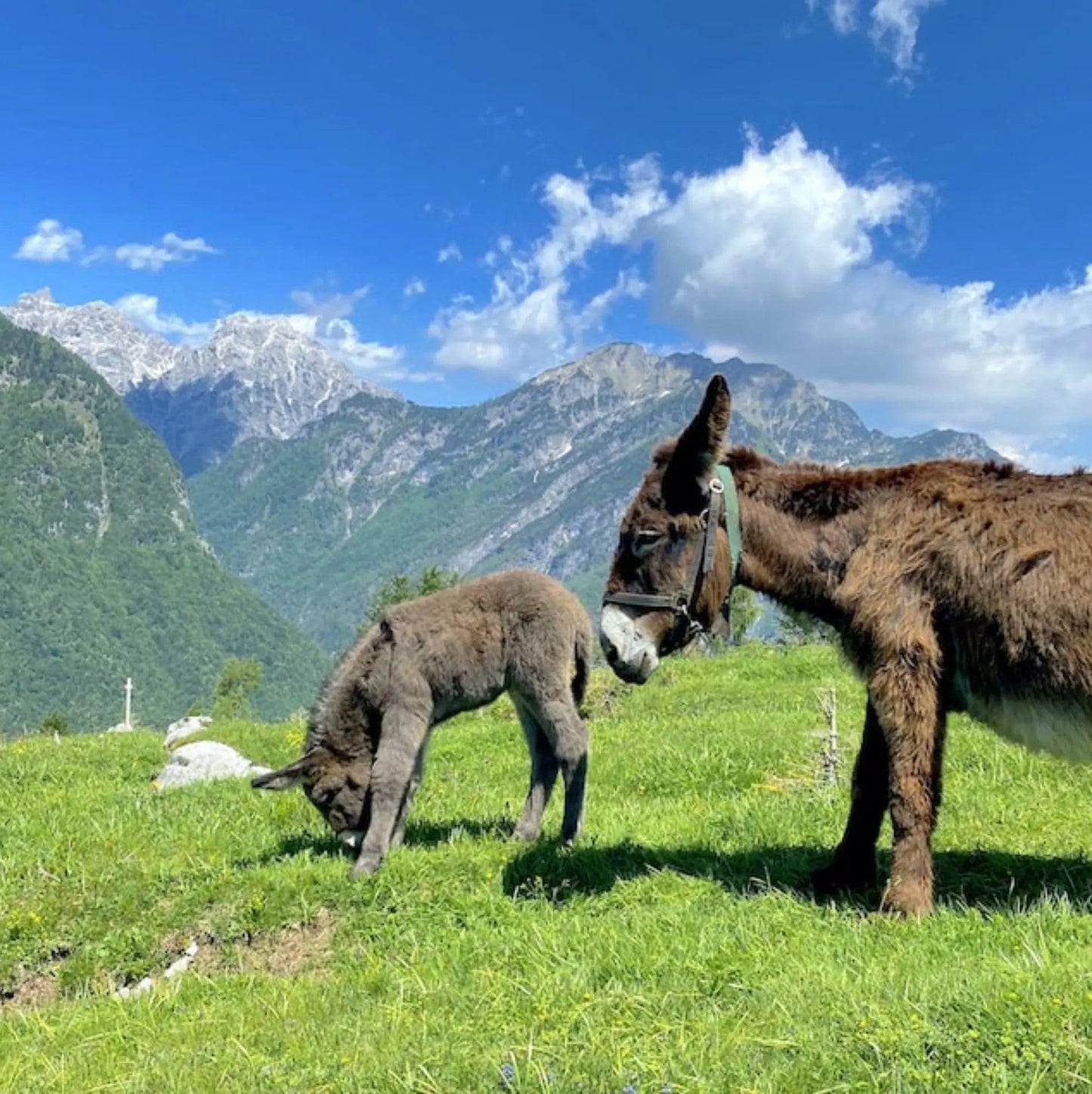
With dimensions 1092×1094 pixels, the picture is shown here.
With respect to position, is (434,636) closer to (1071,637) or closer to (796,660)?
(1071,637)

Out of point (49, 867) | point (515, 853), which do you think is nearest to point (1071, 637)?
point (515, 853)

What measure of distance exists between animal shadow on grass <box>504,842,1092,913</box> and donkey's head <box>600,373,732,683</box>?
1.81 meters

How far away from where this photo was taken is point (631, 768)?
454 inches

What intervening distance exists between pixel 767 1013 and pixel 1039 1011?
103cm

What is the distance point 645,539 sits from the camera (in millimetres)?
5816

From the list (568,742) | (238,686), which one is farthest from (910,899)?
(238,686)

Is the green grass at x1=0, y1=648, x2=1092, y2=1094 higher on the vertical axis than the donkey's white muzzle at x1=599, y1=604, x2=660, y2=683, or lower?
lower

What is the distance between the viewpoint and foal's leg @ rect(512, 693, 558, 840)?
875cm

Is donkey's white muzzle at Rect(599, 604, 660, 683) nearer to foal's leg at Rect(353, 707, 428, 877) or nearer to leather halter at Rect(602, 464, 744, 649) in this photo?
leather halter at Rect(602, 464, 744, 649)

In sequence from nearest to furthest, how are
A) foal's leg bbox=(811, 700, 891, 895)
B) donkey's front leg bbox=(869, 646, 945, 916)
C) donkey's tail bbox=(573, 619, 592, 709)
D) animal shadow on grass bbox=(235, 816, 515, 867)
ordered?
donkey's front leg bbox=(869, 646, 945, 916) < foal's leg bbox=(811, 700, 891, 895) < animal shadow on grass bbox=(235, 816, 515, 867) < donkey's tail bbox=(573, 619, 592, 709)

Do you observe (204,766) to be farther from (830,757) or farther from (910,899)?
(910,899)

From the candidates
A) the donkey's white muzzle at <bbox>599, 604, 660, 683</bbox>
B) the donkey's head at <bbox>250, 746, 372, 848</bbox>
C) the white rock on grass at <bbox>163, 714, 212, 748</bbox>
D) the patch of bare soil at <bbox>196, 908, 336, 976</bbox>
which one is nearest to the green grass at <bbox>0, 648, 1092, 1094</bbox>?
the patch of bare soil at <bbox>196, 908, 336, 976</bbox>

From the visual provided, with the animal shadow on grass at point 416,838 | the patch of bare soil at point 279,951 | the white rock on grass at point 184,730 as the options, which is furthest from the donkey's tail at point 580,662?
the white rock on grass at point 184,730

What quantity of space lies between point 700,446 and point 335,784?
4973 millimetres
